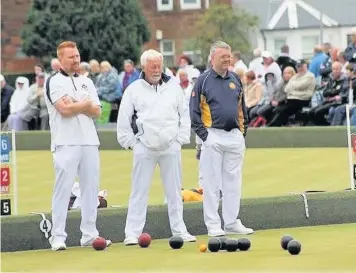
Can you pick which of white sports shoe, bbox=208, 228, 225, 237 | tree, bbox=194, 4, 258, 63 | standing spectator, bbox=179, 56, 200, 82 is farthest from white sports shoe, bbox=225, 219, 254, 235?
tree, bbox=194, 4, 258, 63

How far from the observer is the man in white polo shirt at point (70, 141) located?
10492 mm

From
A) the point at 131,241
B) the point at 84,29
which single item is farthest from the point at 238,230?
the point at 84,29

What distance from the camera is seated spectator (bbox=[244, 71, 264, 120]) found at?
2100 cm

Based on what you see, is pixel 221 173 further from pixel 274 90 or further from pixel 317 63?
pixel 317 63

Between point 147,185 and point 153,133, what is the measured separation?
1.64 ft

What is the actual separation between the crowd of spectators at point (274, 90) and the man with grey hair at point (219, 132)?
327 inches

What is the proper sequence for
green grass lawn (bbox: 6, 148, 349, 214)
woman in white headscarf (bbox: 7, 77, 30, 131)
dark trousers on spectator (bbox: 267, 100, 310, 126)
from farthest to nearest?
1. woman in white headscarf (bbox: 7, 77, 30, 131)
2. dark trousers on spectator (bbox: 267, 100, 310, 126)
3. green grass lawn (bbox: 6, 148, 349, 214)

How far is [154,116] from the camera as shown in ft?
35.1

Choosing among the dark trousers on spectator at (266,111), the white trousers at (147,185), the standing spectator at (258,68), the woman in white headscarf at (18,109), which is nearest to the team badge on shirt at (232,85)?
the white trousers at (147,185)

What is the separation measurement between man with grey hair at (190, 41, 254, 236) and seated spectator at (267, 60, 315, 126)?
908cm

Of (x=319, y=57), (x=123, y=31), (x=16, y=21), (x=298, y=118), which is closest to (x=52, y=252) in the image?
(x=298, y=118)

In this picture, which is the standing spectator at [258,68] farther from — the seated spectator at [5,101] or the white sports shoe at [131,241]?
the white sports shoe at [131,241]

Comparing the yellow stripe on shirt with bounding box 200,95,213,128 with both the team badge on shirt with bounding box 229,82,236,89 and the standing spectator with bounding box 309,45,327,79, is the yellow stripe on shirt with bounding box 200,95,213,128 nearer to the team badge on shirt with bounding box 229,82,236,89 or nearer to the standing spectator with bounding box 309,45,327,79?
the team badge on shirt with bounding box 229,82,236,89

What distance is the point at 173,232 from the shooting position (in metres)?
11.0
